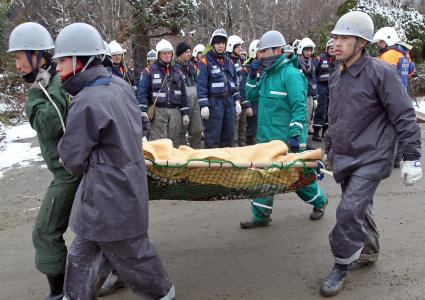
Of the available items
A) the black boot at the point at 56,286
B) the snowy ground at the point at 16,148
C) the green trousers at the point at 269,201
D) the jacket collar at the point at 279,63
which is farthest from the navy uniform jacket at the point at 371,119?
the snowy ground at the point at 16,148

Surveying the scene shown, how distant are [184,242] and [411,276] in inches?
79.6

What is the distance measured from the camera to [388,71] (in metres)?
3.35

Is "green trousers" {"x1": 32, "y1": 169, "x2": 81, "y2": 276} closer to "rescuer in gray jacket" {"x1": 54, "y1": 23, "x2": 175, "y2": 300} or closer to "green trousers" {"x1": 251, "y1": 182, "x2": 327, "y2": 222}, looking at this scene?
"rescuer in gray jacket" {"x1": 54, "y1": 23, "x2": 175, "y2": 300}

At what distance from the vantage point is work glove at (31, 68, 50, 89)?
3245 mm

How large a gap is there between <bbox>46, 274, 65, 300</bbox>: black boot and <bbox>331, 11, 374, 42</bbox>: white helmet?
8.71ft

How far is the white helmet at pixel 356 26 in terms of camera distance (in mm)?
3422

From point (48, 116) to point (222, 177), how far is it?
128cm

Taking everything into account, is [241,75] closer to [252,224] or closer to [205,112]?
[205,112]

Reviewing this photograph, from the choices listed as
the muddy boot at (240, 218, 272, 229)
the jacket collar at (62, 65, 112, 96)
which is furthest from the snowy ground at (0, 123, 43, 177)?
the jacket collar at (62, 65, 112, 96)

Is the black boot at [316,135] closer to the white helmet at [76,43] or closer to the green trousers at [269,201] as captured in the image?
the green trousers at [269,201]

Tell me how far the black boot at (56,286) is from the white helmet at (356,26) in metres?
2.66

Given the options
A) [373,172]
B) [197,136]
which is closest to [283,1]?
[197,136]

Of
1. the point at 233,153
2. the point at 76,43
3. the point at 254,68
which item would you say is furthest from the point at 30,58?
the point at 254,68

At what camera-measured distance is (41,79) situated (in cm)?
327
